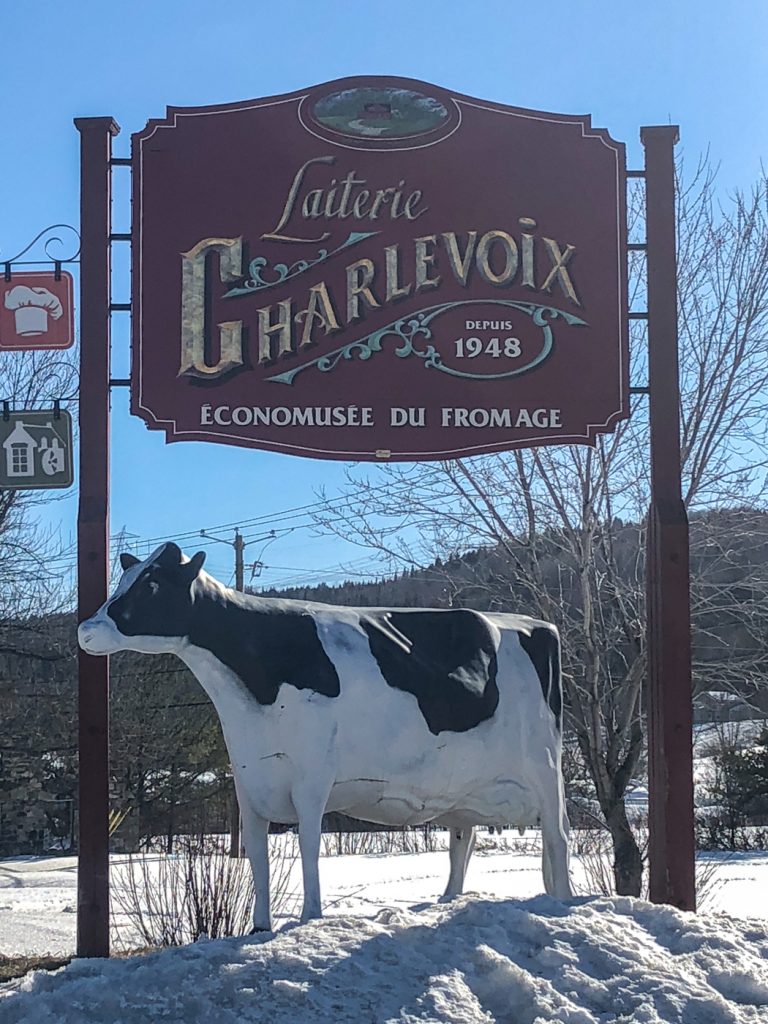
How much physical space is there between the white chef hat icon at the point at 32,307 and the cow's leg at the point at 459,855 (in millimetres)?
3808

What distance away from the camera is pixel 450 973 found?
520cm

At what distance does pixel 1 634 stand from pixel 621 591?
44.8 ft

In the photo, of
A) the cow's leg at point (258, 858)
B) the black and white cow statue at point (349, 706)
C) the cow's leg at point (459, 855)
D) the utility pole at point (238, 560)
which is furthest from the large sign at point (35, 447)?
the utility pole at point (238, 560)

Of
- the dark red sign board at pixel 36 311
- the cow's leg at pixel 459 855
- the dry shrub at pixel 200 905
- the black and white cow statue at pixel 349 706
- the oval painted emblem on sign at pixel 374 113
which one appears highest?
the oval painted emblem on sign at pixel 374 113

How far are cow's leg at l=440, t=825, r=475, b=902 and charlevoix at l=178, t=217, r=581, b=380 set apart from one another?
2.84m

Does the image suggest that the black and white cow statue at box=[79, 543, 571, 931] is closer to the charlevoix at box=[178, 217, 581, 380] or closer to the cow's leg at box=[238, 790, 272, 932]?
the cow's leg at box=[238, 790, 272, 932]

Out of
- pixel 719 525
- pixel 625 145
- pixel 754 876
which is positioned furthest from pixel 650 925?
pixel 754 876

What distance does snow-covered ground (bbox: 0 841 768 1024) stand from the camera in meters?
4.91

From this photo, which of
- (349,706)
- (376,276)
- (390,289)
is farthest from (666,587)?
(376,276)

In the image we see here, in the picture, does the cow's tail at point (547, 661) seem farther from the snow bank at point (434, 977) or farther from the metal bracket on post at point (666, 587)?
the snow bank at point (434, 977)

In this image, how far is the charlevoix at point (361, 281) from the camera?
7.26 metres

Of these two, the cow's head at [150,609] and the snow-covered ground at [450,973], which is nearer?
the snow-covered ground at [450,973]

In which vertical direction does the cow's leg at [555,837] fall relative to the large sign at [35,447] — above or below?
below

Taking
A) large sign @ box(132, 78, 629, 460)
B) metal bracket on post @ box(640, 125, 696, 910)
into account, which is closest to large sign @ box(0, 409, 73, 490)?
large sign @ box(132, 78, 629, 460)
